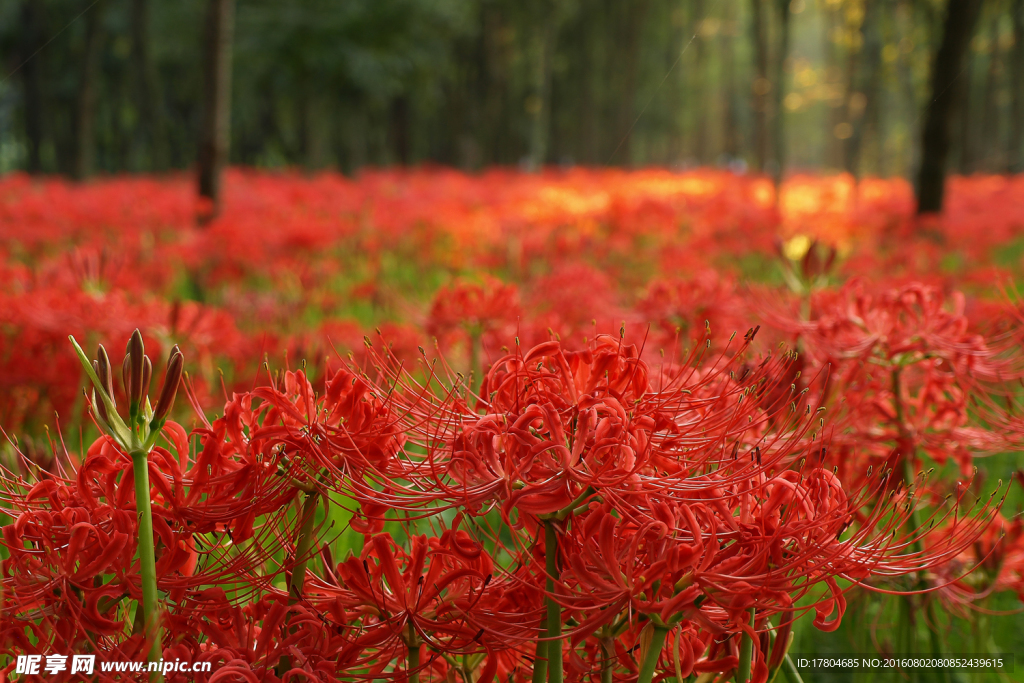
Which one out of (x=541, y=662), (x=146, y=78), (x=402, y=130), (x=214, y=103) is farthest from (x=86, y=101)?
(x=541, y=662)

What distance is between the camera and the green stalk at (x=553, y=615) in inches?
39.0

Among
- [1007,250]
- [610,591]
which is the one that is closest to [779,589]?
[610,591]

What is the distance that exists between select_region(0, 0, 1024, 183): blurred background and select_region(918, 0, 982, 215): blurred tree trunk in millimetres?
193

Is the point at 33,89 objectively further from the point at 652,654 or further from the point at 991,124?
the point at 991,124

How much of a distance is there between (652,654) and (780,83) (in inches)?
433

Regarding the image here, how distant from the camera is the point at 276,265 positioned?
224 inches

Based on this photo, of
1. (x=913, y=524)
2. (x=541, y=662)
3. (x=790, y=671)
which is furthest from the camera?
(x=913, y=524)

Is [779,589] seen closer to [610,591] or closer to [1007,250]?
[610,591]

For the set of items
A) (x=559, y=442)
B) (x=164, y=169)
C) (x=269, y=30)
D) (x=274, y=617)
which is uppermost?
(x=269, y=30)

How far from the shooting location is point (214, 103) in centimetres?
774

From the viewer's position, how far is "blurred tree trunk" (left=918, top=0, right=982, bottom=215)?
804 centimetres

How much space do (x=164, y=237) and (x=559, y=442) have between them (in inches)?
295

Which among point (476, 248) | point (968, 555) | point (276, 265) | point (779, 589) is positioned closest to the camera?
point (779, 589)

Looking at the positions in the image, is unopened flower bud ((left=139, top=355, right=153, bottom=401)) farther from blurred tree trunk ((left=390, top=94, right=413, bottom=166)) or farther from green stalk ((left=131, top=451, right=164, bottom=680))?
blurred tree trunk ((left=390, top=94, right=413, bottom=166))
